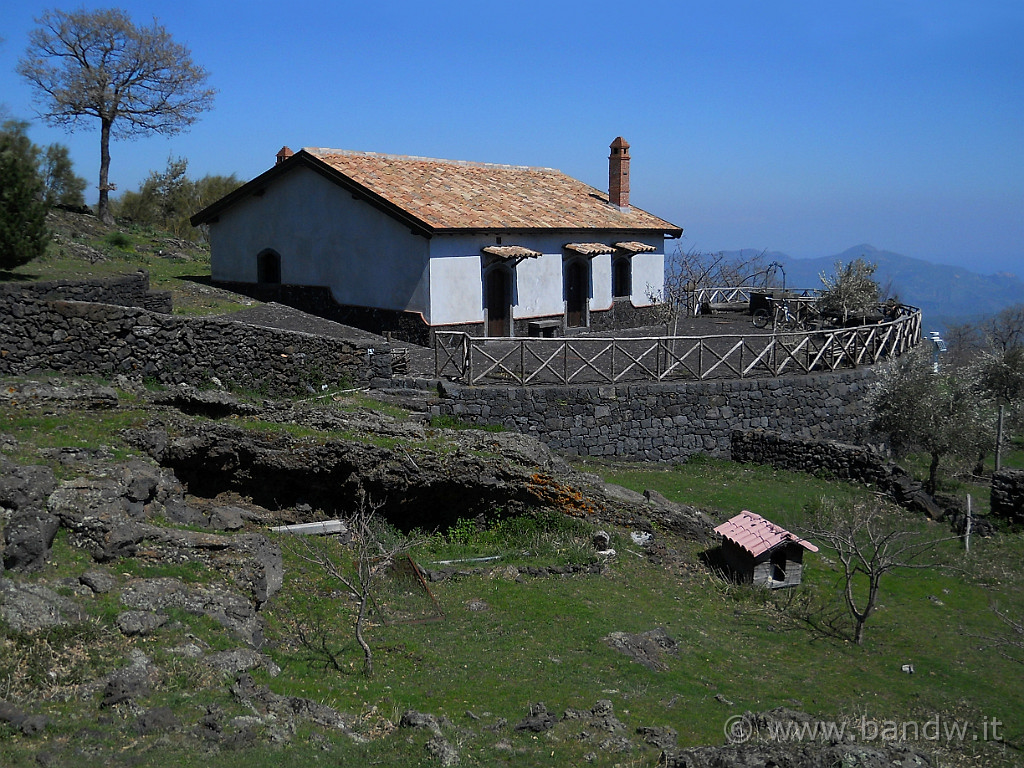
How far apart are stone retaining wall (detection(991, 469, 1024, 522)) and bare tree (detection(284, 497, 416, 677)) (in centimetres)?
1200

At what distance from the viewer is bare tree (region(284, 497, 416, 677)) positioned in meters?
8.46

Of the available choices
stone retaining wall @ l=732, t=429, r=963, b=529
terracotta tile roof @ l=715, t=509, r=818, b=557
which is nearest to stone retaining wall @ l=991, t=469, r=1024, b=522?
stone retaining wall @ l=732, t=429, r=963, b=529

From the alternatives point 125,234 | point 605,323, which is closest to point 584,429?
point 605,323

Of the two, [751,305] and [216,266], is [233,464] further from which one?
[751,305]

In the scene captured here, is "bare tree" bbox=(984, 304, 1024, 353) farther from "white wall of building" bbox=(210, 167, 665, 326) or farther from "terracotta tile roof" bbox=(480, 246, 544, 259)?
"terracotta tile roof" bbox=(480, 246, 544, 259)

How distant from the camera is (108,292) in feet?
65.4

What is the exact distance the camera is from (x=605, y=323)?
30.6 meters

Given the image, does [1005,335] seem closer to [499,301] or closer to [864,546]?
[499,301]

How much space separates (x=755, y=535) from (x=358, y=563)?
6066mm

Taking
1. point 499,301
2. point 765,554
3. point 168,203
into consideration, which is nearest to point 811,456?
point 765,554

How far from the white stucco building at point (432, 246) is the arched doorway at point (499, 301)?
0.03m

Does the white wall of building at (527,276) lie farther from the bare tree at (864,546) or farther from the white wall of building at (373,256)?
the bare tree at (864,546)

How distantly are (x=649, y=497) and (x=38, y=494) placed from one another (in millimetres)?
9798

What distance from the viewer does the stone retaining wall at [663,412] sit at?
18484 millimetres
